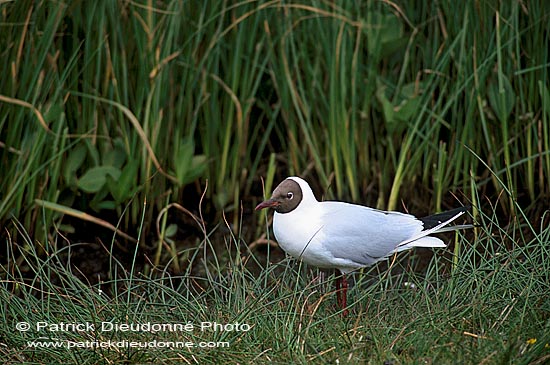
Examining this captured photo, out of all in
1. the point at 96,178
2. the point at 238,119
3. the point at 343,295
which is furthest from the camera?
the point at 238,119

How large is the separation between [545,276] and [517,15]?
1.44 meters

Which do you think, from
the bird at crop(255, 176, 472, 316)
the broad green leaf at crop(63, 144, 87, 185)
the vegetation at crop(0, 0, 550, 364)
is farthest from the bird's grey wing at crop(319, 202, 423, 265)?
the broad green leaf at crop(63, 144, 87, 185)

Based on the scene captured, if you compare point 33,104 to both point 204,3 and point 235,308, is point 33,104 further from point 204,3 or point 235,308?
point 235,308

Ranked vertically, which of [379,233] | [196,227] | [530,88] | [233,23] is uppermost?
[233,23]

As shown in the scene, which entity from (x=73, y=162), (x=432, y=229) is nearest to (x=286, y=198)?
(x=432, y=229)

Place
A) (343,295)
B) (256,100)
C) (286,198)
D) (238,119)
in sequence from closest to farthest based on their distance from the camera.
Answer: (343,295), (286,198), (238,119), (256,100)

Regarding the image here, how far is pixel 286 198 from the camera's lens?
3.32 meters

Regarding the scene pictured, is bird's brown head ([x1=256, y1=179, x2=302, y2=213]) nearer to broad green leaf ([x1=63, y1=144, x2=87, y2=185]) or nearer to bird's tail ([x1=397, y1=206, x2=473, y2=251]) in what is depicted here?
bird's tail ([x1=397, y1=206, x2=473, y2=251])

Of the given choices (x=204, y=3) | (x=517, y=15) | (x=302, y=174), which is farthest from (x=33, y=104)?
(x=517, y=15)

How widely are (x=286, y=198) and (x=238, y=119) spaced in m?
1.19

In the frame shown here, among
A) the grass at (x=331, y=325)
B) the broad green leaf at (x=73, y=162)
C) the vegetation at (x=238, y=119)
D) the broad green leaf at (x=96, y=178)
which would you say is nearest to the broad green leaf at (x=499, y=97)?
the vegetation at (x=238, y=119)

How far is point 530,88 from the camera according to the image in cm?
430

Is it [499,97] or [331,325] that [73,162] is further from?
[499,97]

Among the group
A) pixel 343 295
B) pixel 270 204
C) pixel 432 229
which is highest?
pixel 270 204
